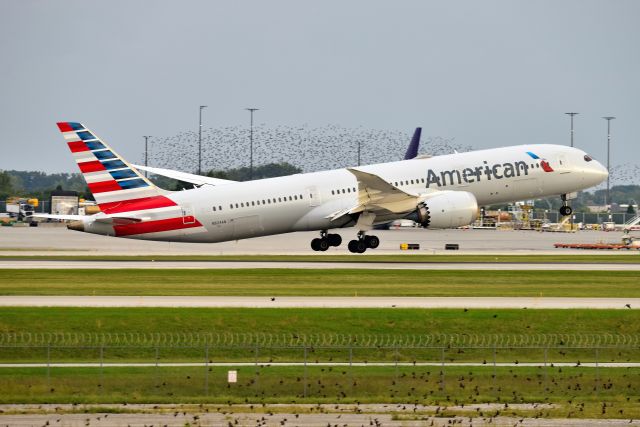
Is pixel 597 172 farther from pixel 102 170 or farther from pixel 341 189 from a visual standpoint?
pixel 102 170

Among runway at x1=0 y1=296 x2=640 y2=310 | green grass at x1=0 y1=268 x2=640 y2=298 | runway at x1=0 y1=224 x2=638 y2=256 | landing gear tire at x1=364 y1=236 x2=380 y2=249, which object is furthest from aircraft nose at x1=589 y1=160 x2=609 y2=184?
runway at x1=0 y1=296 x2=640 y2=310

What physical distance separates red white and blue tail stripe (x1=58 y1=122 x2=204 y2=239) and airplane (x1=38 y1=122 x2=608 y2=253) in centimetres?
6

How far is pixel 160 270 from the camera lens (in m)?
69.8

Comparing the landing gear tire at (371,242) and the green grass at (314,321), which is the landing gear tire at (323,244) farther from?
the green grass at (314,321)

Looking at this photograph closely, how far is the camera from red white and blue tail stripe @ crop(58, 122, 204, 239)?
232ft

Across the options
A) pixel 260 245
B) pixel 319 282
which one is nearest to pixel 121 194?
pixel 319 282

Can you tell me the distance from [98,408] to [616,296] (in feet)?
104

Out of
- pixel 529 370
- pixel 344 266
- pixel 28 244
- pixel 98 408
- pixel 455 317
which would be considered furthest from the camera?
pixel 28 244

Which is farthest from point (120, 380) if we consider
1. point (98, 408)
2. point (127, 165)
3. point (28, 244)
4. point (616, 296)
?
point (28, 244)

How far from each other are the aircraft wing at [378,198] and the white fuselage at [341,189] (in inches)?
25.7

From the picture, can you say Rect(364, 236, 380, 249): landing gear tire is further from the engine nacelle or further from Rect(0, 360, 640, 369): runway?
Rect(0, 360, 640, 369): runway

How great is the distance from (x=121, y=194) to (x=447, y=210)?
66.8ft

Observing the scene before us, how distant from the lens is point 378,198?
3019 inches

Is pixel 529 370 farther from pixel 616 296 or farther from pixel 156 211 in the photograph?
pixel 156 211
